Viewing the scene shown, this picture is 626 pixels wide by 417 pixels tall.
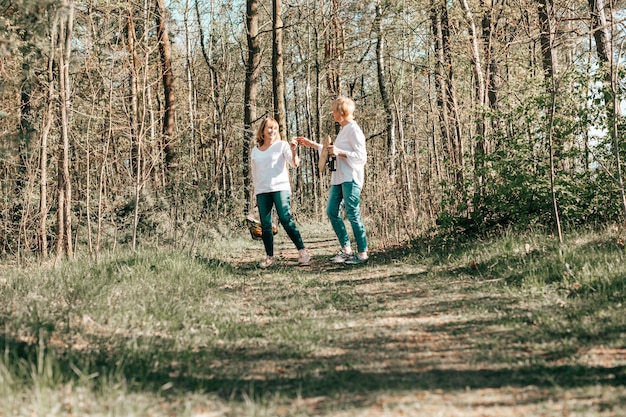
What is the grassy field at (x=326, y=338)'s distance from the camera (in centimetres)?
300

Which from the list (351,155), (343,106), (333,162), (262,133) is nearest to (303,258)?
(333,162)

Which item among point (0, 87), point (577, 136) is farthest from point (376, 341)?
point (0, 87)

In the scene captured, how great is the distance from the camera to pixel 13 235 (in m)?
12.1

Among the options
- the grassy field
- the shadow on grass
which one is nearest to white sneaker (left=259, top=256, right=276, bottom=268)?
the grassy field

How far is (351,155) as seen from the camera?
779 centimetres

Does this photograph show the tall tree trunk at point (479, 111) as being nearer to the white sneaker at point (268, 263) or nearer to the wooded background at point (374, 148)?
the wooded background at point (374, 148)

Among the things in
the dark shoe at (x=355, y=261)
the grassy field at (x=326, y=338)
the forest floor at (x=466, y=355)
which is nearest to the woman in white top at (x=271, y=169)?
the dark shoe at (x=355, y=261)

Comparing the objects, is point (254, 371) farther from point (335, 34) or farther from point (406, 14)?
point (335, 34)

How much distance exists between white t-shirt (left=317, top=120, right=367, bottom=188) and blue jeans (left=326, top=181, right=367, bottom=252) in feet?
0.32

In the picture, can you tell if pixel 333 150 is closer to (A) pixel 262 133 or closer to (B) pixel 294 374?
(A) pixel 262 133

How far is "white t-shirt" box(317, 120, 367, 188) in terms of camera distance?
7.80 m

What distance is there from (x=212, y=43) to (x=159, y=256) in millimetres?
16804

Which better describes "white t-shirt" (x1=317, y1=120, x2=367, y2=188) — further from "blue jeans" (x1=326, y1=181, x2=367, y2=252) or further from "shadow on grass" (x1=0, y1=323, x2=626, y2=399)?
"shadow on grass" (x1=0, y1=323, x2=626, y2=399)

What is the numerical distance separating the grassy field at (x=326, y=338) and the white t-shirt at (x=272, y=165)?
1.34m
